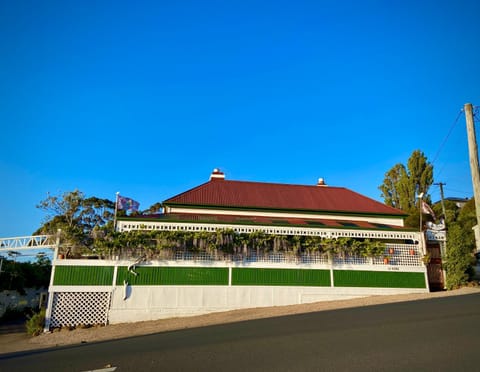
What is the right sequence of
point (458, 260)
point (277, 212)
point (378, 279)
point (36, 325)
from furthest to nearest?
point (277, 212), point (458, 260), point (378, 279), point (36, 325)

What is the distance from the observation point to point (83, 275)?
12.9 metres

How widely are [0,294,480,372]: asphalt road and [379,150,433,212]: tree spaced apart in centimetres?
2898

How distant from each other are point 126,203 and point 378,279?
1123 cm

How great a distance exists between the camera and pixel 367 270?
14.3 m

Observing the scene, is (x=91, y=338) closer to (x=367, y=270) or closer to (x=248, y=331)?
(x=248, y=331)

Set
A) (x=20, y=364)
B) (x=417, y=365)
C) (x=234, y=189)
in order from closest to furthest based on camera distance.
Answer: (x=417, y=365)
(x=20, y=364)
(x=234, y=189)

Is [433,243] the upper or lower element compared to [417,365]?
upper

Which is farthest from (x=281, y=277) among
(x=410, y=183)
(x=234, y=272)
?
(x=410, y=183)

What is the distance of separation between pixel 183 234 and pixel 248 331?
5687 mm

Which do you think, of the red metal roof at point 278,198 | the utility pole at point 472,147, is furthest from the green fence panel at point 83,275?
the utility pole at point 472,147

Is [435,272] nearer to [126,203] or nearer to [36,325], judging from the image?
[126,203]

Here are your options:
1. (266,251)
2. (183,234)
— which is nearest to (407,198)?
(266,251)

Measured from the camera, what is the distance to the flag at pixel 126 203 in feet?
50.1

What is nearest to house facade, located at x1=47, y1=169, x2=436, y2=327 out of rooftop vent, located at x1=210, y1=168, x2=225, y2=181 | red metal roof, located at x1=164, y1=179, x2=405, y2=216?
red metal roof, located at x1=164, y1=179, x2=405, y2=216
